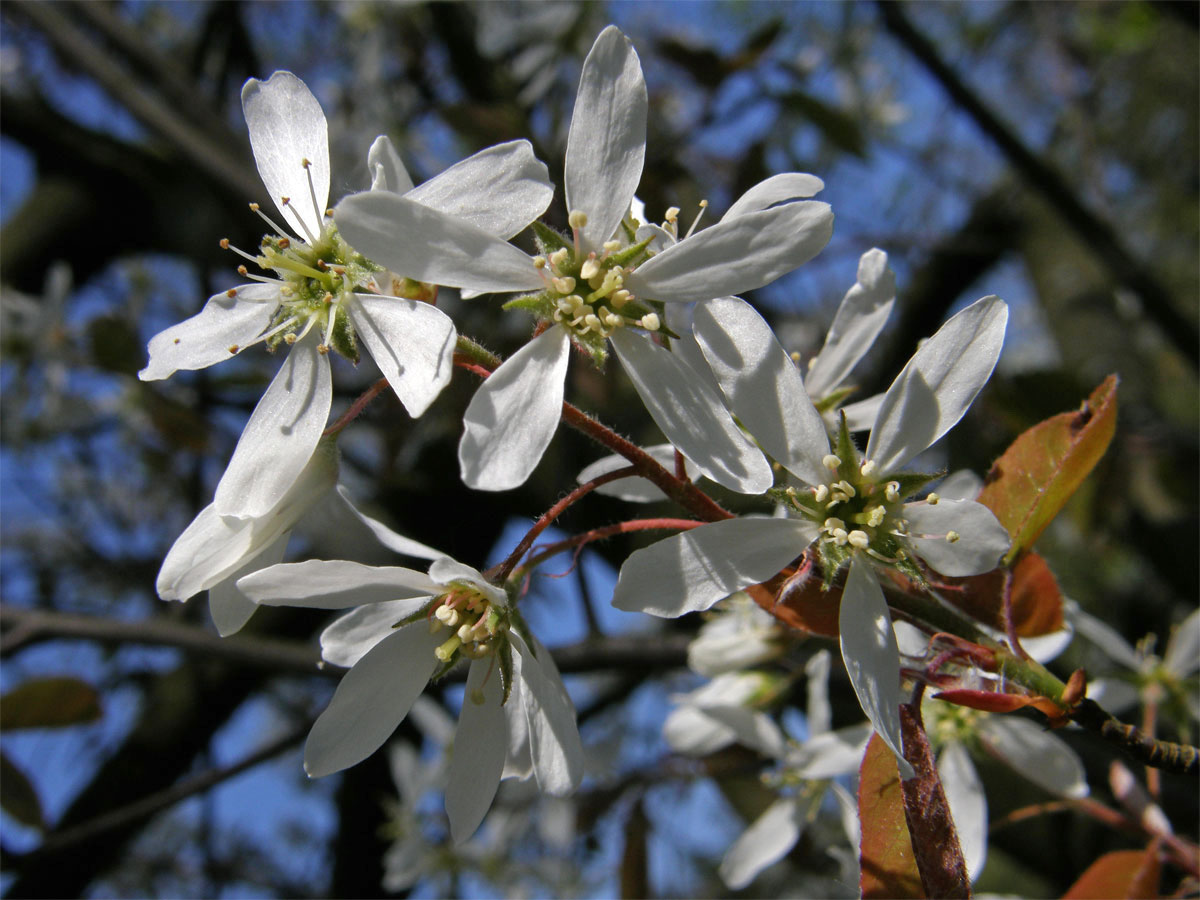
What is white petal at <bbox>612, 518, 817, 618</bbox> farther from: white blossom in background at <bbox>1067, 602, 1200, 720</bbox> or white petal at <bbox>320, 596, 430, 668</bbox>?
white blossom in background at <bbox>1067, 602, 1200, 720</bbox>

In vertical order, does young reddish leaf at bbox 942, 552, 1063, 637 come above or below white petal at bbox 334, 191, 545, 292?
below

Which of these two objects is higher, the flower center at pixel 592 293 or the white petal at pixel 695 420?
the flower center at pixel 592 293

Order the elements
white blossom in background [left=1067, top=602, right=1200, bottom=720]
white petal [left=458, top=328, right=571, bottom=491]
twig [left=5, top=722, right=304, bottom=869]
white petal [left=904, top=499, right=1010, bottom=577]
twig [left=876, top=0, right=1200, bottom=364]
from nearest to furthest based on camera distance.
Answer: white petal [left=458, top=328, right=571, bottom=491] → white petal [left=904, top=499, right=1010, bottom=577] → white blossom in background [left=1067, top=602, right=1200, bottom=720] → twig [left=5, top=722, right=304, bottom=869] → twig [left=876, top=0, right=1200, bottom=364]

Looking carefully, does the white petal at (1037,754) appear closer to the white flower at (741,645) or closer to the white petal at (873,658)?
the white flower at (741,645)

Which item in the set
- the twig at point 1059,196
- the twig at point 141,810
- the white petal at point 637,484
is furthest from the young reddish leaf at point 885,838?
the twig at point 1059,196

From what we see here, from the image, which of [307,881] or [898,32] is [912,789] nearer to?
[898,32]

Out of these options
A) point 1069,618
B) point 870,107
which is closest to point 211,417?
point 1069,618

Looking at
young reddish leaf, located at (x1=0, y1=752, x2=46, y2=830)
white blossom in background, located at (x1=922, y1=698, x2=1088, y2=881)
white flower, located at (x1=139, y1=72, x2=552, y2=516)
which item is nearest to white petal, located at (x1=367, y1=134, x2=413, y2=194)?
white flower, located at (x1=139, y1=72, x2=552, y2=516)

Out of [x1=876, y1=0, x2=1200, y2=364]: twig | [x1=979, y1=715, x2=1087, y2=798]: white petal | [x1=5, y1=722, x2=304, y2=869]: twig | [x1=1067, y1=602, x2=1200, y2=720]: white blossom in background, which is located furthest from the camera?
[x1=876, y1=0, x2=1200, y2=364]: twig
